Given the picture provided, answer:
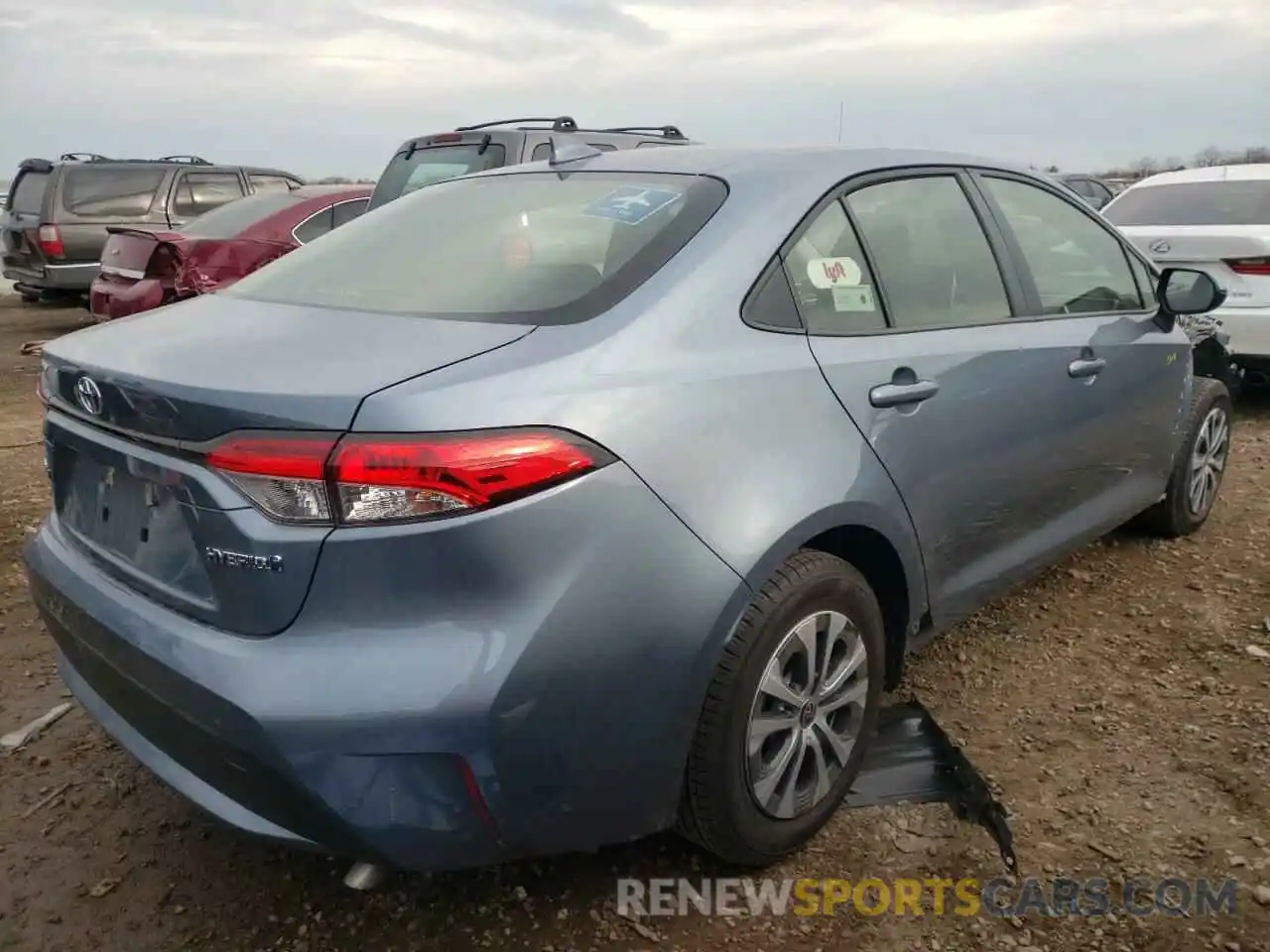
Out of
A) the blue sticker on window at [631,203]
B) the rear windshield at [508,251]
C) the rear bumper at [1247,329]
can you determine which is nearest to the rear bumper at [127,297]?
the rear windshield at [508,251]

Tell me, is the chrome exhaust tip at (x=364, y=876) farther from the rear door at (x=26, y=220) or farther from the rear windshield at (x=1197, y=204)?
the rear door at (x=26, y=220)

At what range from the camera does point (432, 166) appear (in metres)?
7.25

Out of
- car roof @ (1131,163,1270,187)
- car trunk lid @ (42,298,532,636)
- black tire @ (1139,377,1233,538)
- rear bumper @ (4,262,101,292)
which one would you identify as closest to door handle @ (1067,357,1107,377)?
black tire @ (1139,377,1233,538)

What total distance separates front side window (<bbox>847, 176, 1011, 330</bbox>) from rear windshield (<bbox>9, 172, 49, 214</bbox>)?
11718 millimetres

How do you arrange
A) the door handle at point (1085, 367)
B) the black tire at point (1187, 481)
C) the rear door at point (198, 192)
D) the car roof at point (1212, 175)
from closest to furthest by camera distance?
the door handle at point (1085, 367), the black tire at point (1187, 481), the car roof at point (1212, 175), the rear door at point (198, 192)

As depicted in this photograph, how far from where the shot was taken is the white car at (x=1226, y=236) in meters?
5.98

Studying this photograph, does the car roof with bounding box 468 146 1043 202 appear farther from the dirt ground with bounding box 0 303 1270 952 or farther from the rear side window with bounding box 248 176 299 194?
the rear side window with bounding box 248 176 299 194

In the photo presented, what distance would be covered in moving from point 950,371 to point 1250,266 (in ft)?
14.5

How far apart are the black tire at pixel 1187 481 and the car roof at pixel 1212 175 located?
3.49 meters

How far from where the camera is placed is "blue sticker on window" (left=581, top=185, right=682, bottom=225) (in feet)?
7.77

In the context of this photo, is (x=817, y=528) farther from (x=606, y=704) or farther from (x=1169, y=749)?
(x=1169, y=749)

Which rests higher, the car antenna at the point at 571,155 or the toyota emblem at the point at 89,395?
the car antenna at the point at 571,155

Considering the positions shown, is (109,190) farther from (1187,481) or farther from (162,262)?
(1187,481)

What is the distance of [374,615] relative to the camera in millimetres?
1746
